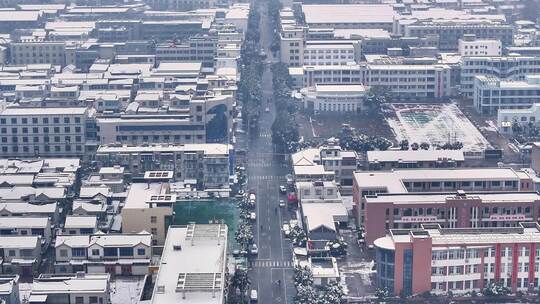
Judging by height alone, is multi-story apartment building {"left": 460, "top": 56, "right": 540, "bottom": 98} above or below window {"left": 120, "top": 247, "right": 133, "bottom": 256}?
above

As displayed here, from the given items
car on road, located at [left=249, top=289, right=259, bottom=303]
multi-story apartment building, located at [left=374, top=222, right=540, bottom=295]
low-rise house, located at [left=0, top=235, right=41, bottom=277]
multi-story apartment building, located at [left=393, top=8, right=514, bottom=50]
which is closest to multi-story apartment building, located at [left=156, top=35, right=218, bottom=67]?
multi-story apartment building, located at [left=393, top=8, right=514, bottom=50]

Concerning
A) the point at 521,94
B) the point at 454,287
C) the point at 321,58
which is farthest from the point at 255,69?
the point at 454,287

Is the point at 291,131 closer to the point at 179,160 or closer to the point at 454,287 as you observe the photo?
the point at 179,160

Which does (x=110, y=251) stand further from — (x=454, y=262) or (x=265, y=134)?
(x=265, y=134)

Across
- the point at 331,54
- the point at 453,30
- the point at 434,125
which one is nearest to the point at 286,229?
the point at 434,125

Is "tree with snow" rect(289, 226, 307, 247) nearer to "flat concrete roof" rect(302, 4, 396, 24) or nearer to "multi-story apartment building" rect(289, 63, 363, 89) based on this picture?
"multi-story apartment building" rect(289, 63, 363, 89)

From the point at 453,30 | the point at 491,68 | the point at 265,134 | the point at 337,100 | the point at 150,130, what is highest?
the point at 453,30
